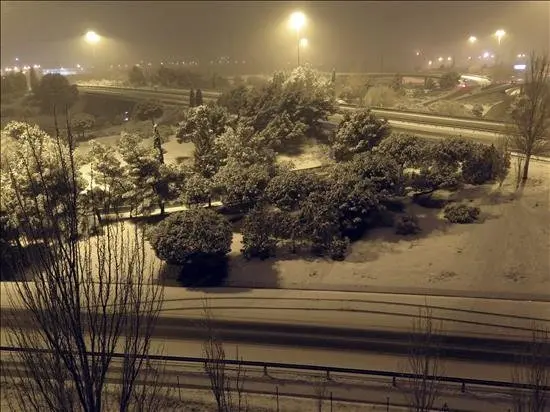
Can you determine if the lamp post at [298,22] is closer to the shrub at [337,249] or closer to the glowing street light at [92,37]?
the shrub at [337,249]

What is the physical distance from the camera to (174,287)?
13.2 meters

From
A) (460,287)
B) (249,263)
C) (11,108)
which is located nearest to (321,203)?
(249,263)

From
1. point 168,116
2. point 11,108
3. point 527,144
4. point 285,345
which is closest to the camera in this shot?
point 285,345

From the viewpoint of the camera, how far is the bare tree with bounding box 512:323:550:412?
6.82 metres

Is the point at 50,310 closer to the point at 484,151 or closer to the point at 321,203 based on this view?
the point at 321,203

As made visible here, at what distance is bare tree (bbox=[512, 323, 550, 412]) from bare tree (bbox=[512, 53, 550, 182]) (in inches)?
170

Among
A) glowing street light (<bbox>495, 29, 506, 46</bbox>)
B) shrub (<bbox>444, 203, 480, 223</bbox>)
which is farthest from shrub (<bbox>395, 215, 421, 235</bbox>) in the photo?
glowing street light (<bbox>495, 29, 506, 46</bbox>)

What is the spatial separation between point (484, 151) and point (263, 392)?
8315mm

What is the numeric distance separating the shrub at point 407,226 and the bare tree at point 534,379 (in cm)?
413

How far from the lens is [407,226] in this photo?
13.6 metres

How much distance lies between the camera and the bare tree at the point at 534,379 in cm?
682

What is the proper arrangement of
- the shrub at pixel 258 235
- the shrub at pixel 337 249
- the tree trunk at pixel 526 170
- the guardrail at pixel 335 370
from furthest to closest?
the shrub at pixel 258 235
the shrub at pixel 337 249
the tree trunk at pixel 526 170
the guardrail at pixel 335 370

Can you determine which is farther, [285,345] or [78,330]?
[285,345]

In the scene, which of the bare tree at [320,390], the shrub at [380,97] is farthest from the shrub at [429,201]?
the bare tree at [320,390]
